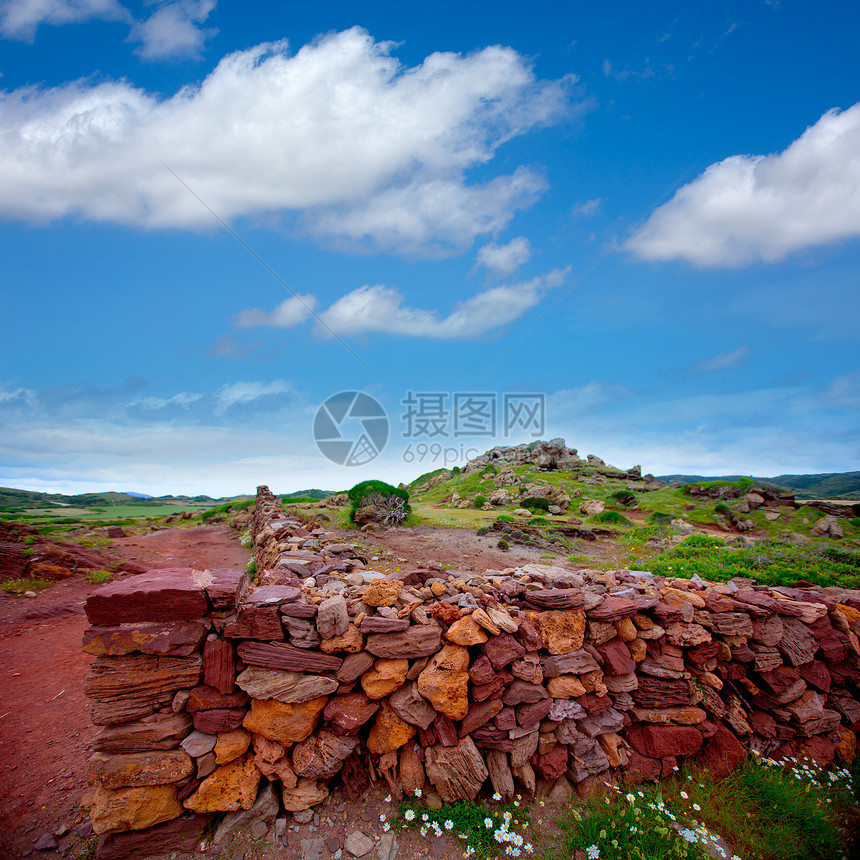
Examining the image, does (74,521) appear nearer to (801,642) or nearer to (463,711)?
(463,711)

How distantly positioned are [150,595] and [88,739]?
12.2 feet

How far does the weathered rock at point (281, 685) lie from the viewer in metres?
4.41

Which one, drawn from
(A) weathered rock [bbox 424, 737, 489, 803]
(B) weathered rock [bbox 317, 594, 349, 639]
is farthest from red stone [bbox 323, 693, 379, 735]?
(A) weathered rock [bbox 424, 737, 489, 803]

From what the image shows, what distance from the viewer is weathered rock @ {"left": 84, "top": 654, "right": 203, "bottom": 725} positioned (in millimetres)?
4172

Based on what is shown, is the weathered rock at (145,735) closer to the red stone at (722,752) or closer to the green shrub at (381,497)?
the red stone at (722,752)

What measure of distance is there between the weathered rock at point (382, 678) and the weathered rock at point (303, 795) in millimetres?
1088

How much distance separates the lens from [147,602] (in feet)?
14.1

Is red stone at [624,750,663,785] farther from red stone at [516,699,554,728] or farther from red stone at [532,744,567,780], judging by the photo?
red stone at [516,699,554,728]

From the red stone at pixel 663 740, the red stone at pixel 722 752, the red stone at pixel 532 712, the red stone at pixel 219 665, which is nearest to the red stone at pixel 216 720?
the red stone at pixel 219 665

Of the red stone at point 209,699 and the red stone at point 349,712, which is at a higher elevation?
the red stone at point 209,699

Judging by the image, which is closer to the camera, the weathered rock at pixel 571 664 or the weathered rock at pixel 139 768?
the weathered rock at pixel 139 768

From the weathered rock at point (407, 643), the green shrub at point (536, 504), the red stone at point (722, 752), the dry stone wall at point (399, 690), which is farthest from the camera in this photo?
the green shrub at point (536, 504)

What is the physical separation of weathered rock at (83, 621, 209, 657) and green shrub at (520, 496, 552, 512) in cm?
2208

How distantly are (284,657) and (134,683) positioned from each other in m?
1.47
